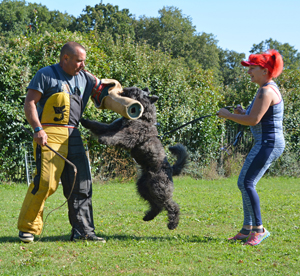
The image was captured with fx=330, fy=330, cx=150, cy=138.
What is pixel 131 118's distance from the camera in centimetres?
388

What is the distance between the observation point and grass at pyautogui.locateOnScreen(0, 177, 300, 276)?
3.06m

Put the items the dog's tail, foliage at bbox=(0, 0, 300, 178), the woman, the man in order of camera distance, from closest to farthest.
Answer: the man → the woman → the dog's tail → foliage at bbox=(0, 0, 300, 178)

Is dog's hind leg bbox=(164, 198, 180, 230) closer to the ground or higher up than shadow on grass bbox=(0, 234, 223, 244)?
higher up

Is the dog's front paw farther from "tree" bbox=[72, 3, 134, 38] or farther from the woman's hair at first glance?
"tree" bbox=[72, 3, 134, 38]

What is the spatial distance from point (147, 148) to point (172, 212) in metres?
0.90

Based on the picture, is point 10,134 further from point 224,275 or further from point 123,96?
point 224,275

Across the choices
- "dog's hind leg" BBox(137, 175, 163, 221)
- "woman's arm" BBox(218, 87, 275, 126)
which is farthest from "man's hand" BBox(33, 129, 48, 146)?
"woman's arm" BBox(218, 87, 275, 126)

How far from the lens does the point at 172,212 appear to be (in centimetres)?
427

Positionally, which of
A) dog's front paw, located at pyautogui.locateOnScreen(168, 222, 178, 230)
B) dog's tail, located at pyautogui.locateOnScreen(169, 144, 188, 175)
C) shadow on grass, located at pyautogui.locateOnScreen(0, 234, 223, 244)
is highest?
dog's tail, located at pyautogui.locateOnScreen(169, 144, 188, 175)

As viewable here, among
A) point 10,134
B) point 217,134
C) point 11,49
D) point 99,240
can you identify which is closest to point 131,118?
point 99,240

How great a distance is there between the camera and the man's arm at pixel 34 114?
11.3 ft

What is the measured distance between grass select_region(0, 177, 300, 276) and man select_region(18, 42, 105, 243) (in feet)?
1.03

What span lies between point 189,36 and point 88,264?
124ft

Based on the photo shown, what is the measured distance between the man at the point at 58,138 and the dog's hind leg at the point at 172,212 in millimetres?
918
